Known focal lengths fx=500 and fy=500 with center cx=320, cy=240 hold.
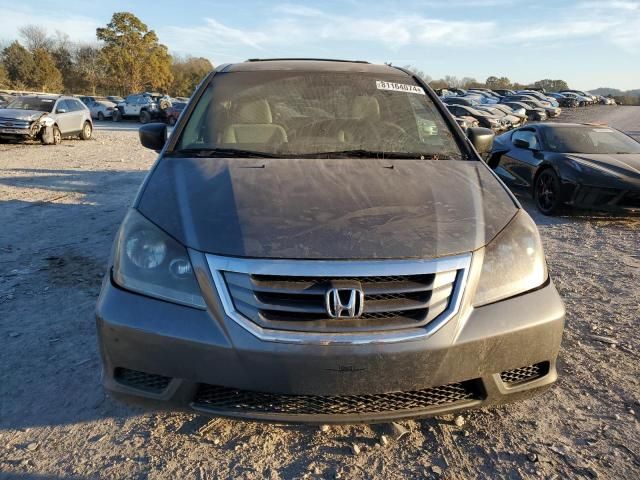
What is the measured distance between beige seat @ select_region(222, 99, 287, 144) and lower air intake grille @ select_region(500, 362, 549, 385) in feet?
5.94

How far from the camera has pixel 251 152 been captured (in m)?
2.86

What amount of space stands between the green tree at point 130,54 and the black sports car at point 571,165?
177 ft

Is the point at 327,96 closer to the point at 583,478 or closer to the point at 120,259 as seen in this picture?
the point at 120,259

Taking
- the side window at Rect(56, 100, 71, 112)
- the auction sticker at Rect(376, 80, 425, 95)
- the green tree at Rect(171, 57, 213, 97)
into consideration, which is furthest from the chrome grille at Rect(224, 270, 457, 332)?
the green tree at Rect(171, 57, 213, 97)

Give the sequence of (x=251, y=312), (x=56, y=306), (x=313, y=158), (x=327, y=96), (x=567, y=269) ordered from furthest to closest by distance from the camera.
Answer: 1. (x=567, y=269)
2. (x=56, y=306)
3. (x=327, y=96)
4. (x=313, y=158)
5. (x=251, y=312)

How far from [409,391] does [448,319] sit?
0.31m

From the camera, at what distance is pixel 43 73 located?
51.3 meters

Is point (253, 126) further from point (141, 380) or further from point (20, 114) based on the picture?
point (20, 114)

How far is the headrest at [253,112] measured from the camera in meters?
3.24

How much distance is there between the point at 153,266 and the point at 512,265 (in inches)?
58.8

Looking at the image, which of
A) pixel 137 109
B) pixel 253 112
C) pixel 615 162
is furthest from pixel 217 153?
pixel 137 109

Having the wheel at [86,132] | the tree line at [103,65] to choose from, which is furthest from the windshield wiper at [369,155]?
the tree line at [103,65]

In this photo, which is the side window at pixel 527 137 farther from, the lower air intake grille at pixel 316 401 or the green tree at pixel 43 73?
the green tree at pixel 43 73

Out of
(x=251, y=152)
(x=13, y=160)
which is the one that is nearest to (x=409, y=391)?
(x=251, y=152)
